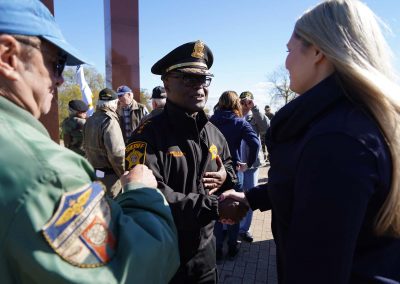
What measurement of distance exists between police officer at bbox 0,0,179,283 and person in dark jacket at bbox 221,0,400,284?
48 cm

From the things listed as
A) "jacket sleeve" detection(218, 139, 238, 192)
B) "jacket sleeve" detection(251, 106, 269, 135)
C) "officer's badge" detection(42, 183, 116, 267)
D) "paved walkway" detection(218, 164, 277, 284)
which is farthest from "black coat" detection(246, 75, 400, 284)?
"jacket sleeve" detection(251, 106, 269, 135)

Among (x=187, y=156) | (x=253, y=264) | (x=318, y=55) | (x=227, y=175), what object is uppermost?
(x=318, y=55)

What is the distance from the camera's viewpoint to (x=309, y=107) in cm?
120

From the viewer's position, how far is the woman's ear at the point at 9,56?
3.18 ft

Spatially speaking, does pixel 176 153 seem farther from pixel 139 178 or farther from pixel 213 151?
pixel 139 178

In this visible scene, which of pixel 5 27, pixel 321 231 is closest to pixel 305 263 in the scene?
pixel 321 231

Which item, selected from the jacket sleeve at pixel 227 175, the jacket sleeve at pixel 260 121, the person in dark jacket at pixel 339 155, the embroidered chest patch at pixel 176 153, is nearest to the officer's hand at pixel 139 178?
the person in dark jacket at pixel 339 155

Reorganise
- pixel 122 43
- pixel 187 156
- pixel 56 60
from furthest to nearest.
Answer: pixel 122 43 → pixel 187 156 → pixel 56 60

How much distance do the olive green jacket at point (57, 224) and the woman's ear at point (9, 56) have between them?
0.10 meters

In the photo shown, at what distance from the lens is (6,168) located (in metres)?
0.83

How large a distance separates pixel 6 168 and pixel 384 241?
1.33m

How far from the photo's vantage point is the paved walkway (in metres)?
3.86

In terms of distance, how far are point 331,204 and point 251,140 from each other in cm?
377

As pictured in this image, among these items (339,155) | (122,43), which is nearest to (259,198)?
(339,155)
